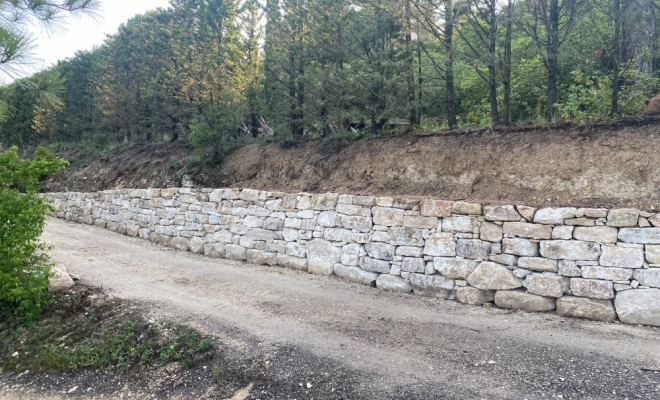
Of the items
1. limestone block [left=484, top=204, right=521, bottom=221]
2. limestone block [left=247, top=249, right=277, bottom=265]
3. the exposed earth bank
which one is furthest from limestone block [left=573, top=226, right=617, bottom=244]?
limestone block [left=247, top=249, right=277, bottom=265]

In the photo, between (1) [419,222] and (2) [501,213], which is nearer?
(2) [501,213]

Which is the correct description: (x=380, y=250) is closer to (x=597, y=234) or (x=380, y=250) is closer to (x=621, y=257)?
(x=597, y=234)

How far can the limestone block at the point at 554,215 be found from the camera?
4969 millimetres

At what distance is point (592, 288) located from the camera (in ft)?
15.6

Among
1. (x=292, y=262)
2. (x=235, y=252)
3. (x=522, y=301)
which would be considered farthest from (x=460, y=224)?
(x=235, y=252)

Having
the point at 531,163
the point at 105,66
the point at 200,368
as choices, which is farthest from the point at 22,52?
the point at 105,66

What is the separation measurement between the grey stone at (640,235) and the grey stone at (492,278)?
1.30 m

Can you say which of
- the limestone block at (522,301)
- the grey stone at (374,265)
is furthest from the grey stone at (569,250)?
the grey stone at (374,265)

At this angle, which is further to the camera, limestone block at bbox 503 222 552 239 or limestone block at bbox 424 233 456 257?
limestone block at bbox 424 233 456 257

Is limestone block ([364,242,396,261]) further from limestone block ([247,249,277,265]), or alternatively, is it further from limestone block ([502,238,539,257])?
limestone block ([247,249,277,265])

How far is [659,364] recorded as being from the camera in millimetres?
3625

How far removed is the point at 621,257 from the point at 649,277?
0.34 meters

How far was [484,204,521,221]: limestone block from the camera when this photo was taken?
17.5ft

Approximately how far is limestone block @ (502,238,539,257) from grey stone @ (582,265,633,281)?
1.90ft
